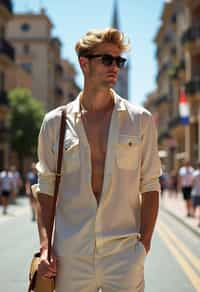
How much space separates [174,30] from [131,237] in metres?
63.6

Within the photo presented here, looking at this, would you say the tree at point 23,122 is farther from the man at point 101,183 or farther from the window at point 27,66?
the man at point 101,183

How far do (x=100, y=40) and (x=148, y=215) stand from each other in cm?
87

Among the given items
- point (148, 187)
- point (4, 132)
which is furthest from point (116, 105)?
point (4, 132)

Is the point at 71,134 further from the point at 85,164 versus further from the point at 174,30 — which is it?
the point at 174,30

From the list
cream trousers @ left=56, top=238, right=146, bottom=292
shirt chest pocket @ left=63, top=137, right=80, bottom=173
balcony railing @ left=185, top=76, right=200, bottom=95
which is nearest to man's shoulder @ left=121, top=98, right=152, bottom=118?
shirt chest pocket @ left=63, top=137, right=80, bottom=173

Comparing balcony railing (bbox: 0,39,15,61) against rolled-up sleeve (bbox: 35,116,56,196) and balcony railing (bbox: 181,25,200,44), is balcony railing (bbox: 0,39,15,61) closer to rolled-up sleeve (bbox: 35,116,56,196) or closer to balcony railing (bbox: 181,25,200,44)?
balcony railing (bbox: 181,25,200,44)

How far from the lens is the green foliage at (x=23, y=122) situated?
53000mm

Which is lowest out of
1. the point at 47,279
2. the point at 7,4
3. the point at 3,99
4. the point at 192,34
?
the point at 47,279

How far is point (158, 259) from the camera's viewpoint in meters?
11.0

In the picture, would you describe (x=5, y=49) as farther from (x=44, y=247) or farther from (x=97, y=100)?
(x=44, y=247)

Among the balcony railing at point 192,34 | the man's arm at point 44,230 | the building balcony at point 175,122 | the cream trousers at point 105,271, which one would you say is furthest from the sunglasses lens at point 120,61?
the building balcony at point 175,122

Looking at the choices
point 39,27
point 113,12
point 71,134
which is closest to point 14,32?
point 39,27

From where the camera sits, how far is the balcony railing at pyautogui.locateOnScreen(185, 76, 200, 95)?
4441 cm

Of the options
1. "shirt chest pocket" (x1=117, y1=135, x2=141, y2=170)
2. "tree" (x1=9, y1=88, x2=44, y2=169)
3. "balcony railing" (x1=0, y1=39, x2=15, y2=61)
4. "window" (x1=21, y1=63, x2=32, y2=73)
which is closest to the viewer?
"shirt chest pocket" (x1=117, y1=135, x2=141, y2=170)
